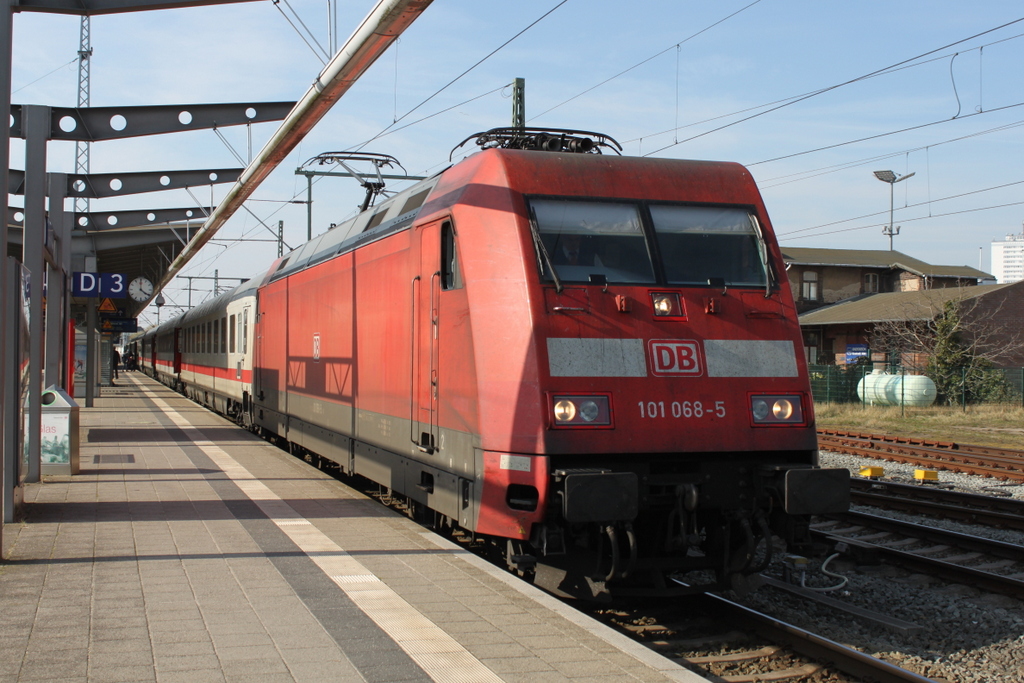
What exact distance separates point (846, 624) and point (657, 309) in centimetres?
271

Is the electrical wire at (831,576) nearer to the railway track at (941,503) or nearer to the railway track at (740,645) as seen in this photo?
the railway track at (740,645)

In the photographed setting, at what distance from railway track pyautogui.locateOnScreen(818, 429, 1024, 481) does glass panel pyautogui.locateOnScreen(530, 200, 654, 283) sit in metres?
9.66

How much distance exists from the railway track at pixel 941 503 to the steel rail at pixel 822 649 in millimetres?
4982

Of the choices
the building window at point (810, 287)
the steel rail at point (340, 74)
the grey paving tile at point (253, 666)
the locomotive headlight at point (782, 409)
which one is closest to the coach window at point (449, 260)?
the steel rail at point (340, 74)

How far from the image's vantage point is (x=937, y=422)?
2441cm

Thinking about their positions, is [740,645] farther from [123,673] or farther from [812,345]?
[812,345]

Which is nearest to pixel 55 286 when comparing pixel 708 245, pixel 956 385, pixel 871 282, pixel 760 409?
pixel 708 245

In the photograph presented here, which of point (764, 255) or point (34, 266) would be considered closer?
point (764, 255)

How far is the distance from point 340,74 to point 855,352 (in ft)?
104

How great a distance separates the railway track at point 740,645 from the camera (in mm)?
5586

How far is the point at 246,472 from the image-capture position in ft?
40.2

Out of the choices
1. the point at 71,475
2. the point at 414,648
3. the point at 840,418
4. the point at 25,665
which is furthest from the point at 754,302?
the point at 840,418

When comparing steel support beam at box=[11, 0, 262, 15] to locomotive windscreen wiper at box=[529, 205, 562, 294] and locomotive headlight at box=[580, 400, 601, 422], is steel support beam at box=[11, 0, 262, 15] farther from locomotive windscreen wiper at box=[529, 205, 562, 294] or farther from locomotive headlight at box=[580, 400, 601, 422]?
locomotive headlight at box=[580, 400, 601, 422]

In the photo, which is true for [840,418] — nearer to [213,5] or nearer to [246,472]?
[246,472]
